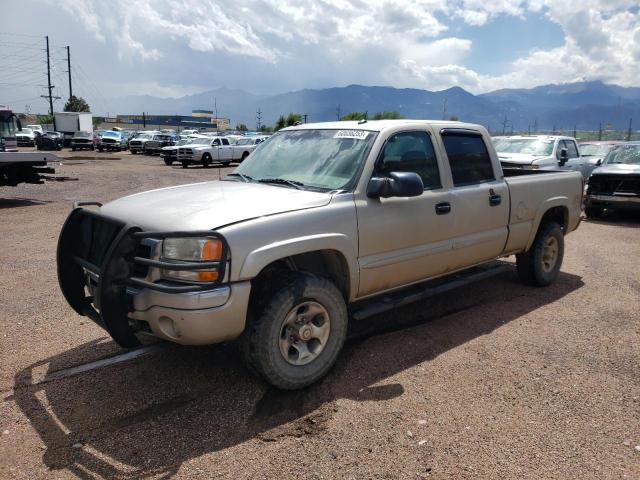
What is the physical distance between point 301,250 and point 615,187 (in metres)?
10.7

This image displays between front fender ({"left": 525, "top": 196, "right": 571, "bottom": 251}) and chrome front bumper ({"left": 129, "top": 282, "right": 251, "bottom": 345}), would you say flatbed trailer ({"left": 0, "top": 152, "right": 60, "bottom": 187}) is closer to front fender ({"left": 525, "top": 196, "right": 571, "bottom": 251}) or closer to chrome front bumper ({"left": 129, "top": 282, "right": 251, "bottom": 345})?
chrome front bumper ({"left": 129, "top": 282, "right": 251, "bottom": 345})

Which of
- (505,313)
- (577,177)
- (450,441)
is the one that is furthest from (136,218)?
(577,177)

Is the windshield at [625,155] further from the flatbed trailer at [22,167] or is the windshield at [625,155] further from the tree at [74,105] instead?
the tree at [74,105]

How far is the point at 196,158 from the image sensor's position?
27328mm

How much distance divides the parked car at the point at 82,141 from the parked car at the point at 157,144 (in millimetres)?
7717

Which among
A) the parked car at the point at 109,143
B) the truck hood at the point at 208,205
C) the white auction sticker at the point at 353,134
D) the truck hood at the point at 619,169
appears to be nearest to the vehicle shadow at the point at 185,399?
the truck hood at the point at 208,205

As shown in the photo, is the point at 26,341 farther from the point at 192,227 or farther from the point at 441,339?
the point at 441,339

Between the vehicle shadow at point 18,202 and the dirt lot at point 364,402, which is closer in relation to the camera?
the dirt lot at point 364,402

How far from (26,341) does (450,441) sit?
3641 mm

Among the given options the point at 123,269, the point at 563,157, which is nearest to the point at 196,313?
the point at 123,269

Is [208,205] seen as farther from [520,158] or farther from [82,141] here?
[82,141]

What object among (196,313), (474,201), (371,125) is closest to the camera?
(196,313)

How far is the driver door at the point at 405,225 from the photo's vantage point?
12.9ft

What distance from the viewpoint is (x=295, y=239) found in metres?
3.41
